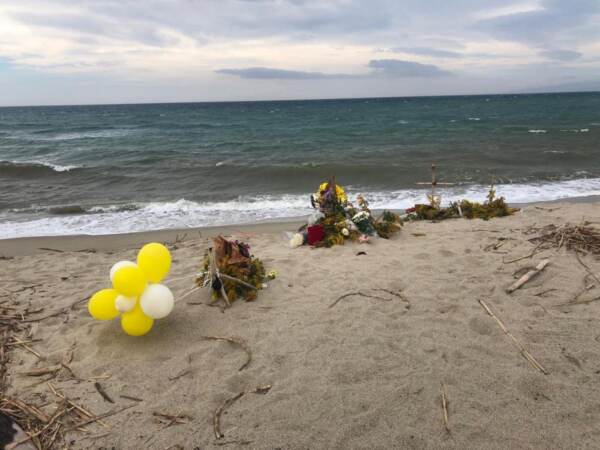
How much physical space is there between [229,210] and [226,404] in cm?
757

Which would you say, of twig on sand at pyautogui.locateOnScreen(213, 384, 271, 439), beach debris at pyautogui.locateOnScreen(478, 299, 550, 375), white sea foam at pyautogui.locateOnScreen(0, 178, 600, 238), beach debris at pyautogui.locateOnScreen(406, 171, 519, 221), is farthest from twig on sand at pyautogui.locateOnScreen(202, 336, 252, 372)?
white sea foam at pyautogui.locateOnScreen(0, 178, 600, 238)

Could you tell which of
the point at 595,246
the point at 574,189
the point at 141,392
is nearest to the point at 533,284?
the point at 595,246

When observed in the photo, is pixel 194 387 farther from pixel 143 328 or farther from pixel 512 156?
pixel 512 156

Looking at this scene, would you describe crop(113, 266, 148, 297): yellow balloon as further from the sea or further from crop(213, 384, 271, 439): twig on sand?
the sea

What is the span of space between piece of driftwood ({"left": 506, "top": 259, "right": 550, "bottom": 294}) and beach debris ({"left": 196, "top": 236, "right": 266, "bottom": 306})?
2725 mm

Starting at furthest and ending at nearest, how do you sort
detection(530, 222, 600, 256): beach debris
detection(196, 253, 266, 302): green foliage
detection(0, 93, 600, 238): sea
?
detection(0, 93, 600, 238): sea < detection(530, 222, 600, 256): beach debris < detection(196, 253, 266, 302): green foliage

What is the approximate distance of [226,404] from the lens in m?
2.80

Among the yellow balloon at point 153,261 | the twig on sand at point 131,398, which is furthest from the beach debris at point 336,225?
the twig on sand at point 131,398

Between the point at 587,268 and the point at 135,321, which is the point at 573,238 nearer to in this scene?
the point at 587,268

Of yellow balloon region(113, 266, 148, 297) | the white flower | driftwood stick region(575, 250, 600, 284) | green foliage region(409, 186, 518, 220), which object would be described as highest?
yellow balloon region(113, 266, 148, 297)

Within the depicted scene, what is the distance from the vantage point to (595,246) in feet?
16.3

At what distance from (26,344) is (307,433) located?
2762mm

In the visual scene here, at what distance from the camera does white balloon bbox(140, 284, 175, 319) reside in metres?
3.35

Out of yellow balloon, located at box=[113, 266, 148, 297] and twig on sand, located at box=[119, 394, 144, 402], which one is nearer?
twig on sand, located at box=[119, 394, 144, 402]
